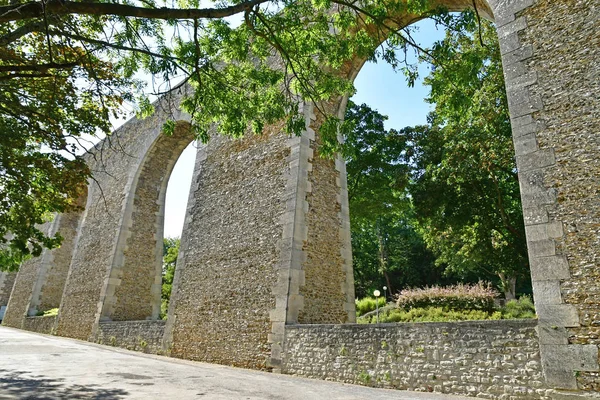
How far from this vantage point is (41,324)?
1490cm

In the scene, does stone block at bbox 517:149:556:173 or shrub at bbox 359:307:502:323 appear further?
shrub at bbox 359:307:502:323

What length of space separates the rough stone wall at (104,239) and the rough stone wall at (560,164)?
9.26m

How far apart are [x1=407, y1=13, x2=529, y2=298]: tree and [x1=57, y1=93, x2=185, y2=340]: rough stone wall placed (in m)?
7.50

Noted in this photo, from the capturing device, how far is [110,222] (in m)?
13.6

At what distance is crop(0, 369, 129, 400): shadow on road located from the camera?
144 inches

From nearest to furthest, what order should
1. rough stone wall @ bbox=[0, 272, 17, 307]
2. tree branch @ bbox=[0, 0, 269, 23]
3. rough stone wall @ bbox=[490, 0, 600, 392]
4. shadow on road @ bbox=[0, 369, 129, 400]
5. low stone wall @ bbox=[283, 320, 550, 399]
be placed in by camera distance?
tree branch @ bbox=[0, 0, 269, 23], shadow on road @ bbox=[0, 369, 129, 400], rough stone wall @ bbox=[490, 0, 600, 392], low stone wall @ bbox=[283, 320, 550, 399], rough stone wall @ bbox=[0, 272, 17, 307]

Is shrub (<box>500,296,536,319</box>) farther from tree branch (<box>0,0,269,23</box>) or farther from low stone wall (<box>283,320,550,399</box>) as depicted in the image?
tree branch (<box>0,0,269,23</box>)

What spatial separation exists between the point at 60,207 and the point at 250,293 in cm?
361

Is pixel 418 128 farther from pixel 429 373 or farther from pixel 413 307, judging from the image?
pixel 429 373

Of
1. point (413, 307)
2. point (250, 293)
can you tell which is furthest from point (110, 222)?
point (413, 307)

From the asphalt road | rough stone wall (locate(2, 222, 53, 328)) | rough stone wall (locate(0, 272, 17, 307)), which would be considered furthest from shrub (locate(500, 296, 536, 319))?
rough stone wall (locate(0, 272, 17, 307))

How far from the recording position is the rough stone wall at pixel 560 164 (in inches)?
158

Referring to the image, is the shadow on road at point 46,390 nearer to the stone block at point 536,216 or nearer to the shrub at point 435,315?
the stone block at point 536,216

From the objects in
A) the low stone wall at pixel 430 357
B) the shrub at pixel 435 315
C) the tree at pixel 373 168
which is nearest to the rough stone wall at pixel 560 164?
the low stone wall at pixel 430 357
